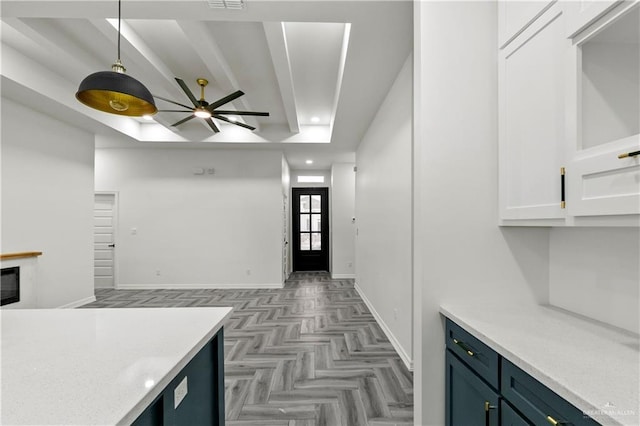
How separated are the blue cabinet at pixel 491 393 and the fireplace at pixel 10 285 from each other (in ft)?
16.3

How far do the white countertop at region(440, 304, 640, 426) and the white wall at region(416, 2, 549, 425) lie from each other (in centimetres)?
13

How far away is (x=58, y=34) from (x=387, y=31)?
3.17 meters

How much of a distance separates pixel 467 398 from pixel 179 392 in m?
1.26

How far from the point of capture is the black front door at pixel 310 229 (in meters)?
7.77

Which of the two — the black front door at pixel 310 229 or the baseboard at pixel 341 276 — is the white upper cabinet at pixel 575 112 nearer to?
the baseboard at pixel 341 276

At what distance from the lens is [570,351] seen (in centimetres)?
101

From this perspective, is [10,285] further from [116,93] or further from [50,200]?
[116,93]

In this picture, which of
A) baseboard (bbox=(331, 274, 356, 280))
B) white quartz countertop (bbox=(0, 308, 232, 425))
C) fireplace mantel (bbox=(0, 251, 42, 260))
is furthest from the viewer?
baseboard (bbox=(331, 274, 356, 280))

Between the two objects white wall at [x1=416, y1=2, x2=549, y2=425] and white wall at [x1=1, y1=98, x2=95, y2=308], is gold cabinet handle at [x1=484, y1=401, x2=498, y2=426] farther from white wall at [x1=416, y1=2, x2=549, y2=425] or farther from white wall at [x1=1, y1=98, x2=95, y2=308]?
→ white wall at [x1=1, y1=98, x2=95, y2=308]

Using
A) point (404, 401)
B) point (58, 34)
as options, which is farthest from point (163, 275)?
point (404, 401)

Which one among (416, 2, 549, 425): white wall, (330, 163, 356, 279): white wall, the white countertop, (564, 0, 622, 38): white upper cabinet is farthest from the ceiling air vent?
(330, 163, 356, 279): white wall

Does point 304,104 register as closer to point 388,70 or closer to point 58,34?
point 388,70

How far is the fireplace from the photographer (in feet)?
11.3

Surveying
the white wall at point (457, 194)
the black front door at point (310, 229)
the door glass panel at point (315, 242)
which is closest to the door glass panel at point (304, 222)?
the black front door at point (310, 229)
